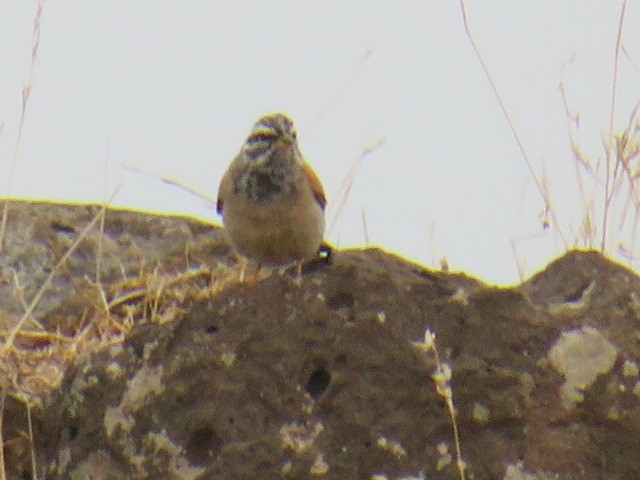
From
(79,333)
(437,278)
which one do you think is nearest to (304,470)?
(437,278)

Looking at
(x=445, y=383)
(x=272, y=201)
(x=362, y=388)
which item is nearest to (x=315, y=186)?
(x=272, y=201)

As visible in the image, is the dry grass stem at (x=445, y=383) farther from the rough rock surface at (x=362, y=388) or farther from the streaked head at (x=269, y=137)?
the streaked head at (x=269, y=137)

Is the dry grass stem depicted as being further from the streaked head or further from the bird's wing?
the bird's wing

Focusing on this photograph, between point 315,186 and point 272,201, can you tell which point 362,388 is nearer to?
point 272,201

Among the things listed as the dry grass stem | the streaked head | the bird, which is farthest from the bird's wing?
the dry grass stem

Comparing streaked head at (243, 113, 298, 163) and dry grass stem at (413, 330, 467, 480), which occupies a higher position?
streaked head at (243, 113, 298, 163)

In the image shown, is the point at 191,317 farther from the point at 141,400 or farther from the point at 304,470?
the point at 304,470
